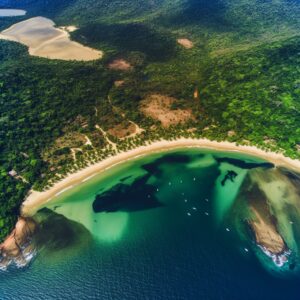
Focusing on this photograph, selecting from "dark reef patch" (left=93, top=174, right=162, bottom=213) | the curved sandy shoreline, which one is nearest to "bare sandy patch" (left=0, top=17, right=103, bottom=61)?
the curved sandy shoreline

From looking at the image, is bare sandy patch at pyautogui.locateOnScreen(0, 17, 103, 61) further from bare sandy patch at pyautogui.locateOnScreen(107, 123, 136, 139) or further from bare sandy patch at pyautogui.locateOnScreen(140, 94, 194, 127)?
bare sandy patch at pyautogui.locateOnScreen(107, 123, 136, 139)

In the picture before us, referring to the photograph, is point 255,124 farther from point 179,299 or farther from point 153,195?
point 179,299

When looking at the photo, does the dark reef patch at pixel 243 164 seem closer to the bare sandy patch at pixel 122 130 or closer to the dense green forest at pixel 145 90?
the dense green forest at pixel 145 90

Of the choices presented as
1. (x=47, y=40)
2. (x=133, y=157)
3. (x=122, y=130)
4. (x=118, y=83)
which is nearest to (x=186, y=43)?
(x=118, y=83)

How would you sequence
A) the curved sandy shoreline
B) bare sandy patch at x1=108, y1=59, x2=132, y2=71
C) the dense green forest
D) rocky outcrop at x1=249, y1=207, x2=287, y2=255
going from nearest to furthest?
1. rocky outcrop at x1=249, y1=207, x2=287, y2=255
2. the curved sandy shoreline
3. the dense green forest
4. bare sandy patch at x1=108, y1=59, x2=132, y2=71

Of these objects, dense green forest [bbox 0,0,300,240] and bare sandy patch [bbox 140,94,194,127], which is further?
bare sandy patch [bbox 140,94,194,127]

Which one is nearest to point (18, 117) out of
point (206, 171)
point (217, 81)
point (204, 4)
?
point (206, 171)

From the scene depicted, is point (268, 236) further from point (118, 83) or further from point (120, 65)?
point (120, 65)
